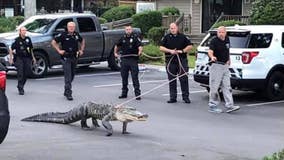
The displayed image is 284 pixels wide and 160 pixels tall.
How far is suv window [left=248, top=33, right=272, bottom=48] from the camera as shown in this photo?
46.9ft

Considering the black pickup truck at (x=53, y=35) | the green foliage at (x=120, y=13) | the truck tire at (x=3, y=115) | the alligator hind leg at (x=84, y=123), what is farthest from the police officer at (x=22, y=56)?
the green foliage at (x=120, y=13)

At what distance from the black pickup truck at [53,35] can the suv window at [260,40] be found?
5.94 m

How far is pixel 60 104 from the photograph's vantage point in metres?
14.0

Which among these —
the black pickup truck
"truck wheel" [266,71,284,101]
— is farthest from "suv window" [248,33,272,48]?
the black pickup truck

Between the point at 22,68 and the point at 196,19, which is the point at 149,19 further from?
the point at 22,68

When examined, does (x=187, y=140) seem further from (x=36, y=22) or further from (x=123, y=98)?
(x=36, y=22)

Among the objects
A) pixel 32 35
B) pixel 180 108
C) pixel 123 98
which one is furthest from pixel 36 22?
pixel 180 108

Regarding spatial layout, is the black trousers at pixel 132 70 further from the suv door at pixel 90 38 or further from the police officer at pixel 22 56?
the suv door at pixel 90 38

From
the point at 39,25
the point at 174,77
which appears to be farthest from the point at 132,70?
the point at 39,25

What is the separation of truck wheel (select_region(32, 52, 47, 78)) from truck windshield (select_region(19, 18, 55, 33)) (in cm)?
96

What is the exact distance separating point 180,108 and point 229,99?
1.18 meters

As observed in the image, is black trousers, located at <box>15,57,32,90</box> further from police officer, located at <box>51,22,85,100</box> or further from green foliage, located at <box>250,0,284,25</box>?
green foliage, located at <box>250,0,284,25</box>

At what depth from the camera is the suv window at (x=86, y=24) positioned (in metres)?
21.0

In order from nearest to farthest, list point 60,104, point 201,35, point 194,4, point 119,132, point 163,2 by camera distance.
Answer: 1. point 119,132
2. point 60,104
3. point 201,35
4. point 194,4
5. point 163,2
